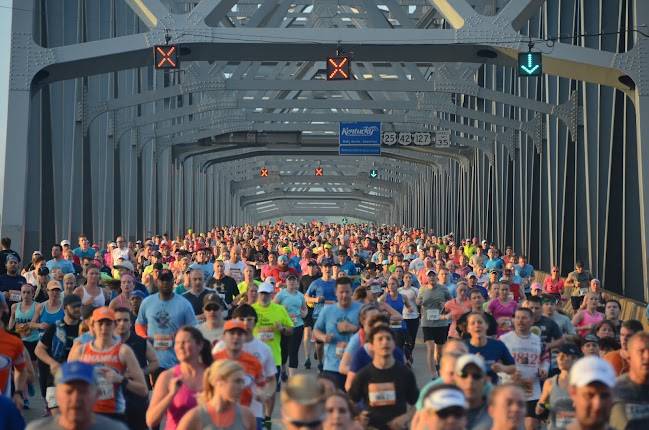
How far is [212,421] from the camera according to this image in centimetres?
823

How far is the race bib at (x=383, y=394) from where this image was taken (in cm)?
1022

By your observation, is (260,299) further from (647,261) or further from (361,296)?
(647,261)

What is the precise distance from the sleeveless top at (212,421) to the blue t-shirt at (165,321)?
5465 millimetres

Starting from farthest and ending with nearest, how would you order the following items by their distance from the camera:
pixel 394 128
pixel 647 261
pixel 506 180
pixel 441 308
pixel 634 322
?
pixel 394 128
pixel 506 180
pixel 647 261
pixel 441 308
pixel 634 322

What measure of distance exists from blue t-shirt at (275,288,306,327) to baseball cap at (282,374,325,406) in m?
11.8

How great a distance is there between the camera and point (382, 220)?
17000 cm

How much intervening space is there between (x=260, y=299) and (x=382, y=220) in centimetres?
15393

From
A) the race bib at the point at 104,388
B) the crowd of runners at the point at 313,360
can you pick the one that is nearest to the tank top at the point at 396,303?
the crowd of runners at the point at 313,360

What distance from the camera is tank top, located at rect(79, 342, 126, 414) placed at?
35.6 ft

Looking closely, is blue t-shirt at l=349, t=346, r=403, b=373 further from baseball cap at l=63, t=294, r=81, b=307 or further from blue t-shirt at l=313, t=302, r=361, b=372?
baseball cap at l=63, t=294, r=81, b=307

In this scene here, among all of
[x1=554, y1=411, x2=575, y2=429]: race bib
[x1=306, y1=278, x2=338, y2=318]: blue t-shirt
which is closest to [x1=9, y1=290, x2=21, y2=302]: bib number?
[x1=306, y1=278, x2=338, y2=318]: blue t-shirt

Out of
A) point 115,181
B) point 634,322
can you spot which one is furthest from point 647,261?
point 115,181

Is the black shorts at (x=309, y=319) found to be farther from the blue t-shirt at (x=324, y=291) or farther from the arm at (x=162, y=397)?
the arm at (x=162, y=397)

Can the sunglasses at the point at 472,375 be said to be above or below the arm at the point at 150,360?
below
